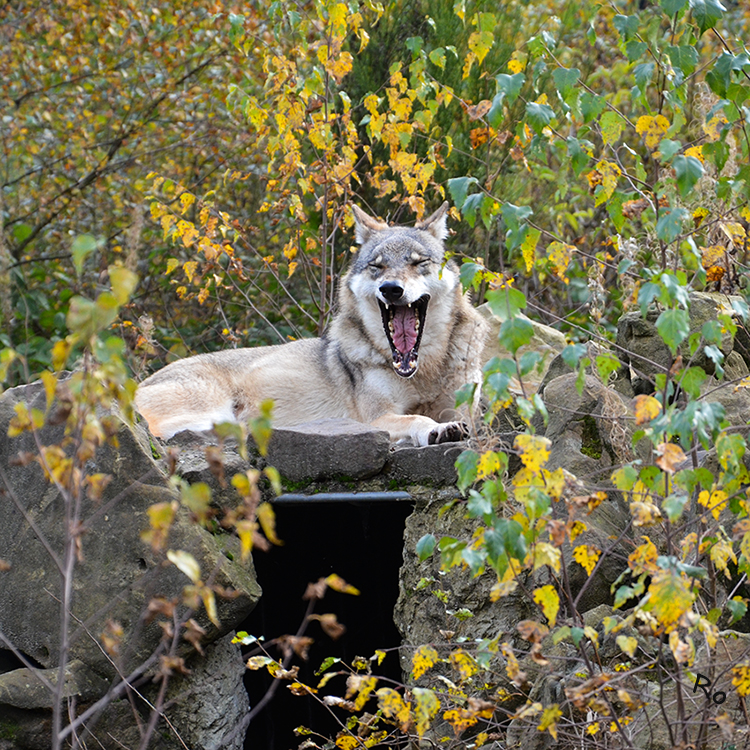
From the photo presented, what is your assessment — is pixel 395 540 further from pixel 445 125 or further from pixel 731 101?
pixel 445 125

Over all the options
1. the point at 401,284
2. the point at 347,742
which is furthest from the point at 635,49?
the point at 347,742

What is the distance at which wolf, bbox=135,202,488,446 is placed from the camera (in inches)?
218

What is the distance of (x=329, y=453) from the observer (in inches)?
163

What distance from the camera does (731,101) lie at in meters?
2.89

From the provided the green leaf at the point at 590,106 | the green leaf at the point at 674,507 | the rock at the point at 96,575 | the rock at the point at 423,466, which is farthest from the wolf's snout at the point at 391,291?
the green leaf at the point at 674,507

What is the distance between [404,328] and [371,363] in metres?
0.36

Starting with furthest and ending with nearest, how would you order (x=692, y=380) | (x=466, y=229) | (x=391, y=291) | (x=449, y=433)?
(x=466, y=229)
(x=391, y=291)
(x=449, y=433)
(x=692, y=380)

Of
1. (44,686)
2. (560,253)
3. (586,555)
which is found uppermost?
(560,253)

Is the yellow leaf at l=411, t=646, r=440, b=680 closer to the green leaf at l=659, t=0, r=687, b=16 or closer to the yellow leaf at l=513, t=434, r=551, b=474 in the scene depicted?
the yellow leaf at l=513, t=434, r=551, b=474

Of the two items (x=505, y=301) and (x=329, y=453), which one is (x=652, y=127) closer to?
(x=505, y=301)

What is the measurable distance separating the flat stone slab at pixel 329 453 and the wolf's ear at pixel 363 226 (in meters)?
2.20

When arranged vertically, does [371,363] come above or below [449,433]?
below

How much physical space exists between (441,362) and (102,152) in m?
6.63

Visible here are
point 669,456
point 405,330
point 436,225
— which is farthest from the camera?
point 436,225
